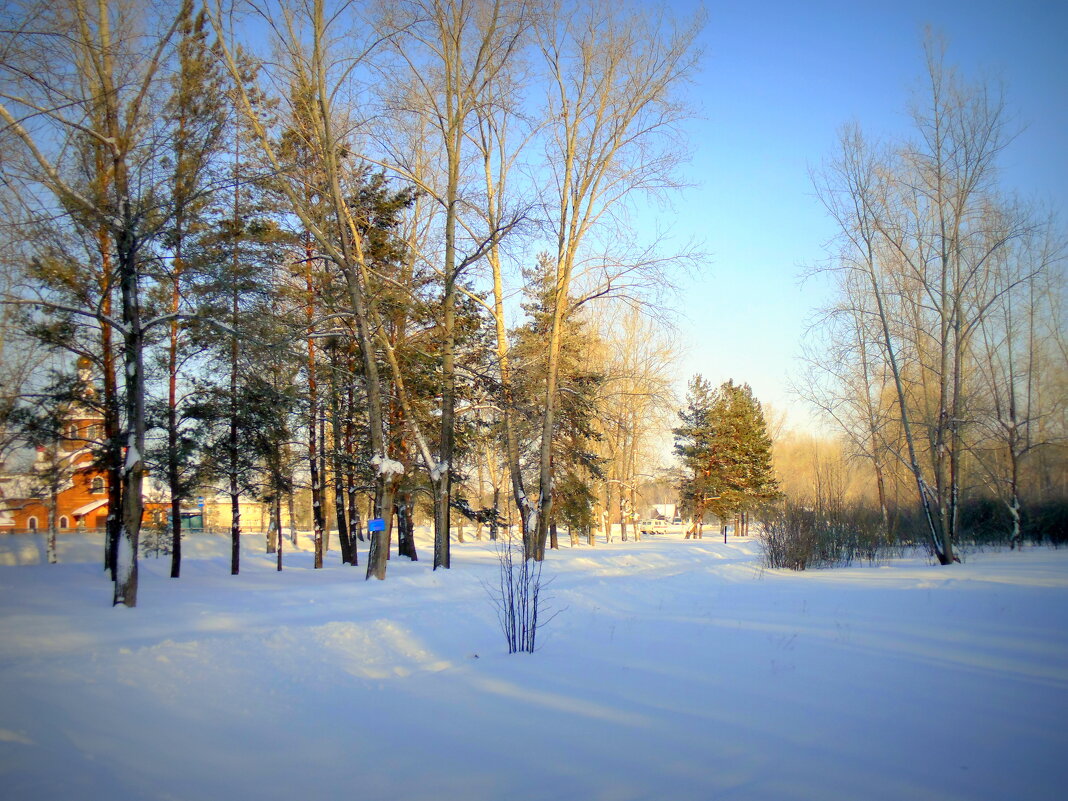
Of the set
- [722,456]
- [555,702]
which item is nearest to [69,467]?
[555,702]

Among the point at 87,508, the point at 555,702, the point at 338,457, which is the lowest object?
the point at 555,702

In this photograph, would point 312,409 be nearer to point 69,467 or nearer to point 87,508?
point 69,467

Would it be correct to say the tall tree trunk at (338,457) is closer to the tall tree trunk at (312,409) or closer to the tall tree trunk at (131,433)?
the tall tree trunk at (312,409)

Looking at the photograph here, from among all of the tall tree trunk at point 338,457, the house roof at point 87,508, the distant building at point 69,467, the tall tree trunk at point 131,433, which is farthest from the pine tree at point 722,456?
the house roof at point 87,508

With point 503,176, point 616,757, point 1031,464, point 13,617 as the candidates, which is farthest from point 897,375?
point 13,617

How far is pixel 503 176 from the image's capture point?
18078 millimetres

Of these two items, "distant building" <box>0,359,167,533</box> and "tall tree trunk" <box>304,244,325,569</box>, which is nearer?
"distant building" <box>0,359,167,533</box>

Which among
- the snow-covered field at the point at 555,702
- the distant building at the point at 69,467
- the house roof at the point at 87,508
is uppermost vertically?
the distant building at the point at 69,467

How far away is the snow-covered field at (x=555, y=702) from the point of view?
360 centimetres

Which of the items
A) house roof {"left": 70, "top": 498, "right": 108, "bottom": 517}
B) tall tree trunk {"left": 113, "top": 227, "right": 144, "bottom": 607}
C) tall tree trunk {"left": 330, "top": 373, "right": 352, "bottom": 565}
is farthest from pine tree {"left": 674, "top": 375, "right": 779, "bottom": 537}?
house roof {"left": 70, "top": 498, "right": 108, "bottom": 517}

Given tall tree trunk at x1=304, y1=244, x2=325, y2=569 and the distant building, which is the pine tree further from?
the distant building

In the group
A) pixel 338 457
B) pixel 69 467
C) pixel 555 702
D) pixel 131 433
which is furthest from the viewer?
pixel 338 457

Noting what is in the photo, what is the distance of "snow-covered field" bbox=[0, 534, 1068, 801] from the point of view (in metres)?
3.60

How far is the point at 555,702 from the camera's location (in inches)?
194
